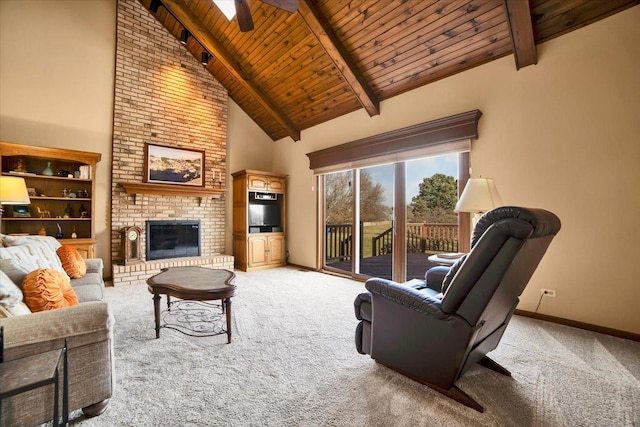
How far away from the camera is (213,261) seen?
530 cm

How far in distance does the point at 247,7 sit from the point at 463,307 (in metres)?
2.85

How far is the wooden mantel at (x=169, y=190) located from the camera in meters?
4.76

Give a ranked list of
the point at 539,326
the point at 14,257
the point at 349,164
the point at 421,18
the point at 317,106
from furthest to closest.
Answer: the point at 317,106
the point at 349,164
the point at 421,18
the point at 539,326
the point at 14,257

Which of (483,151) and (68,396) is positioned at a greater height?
(483,151)

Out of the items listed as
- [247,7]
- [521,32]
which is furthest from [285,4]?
[521,32]

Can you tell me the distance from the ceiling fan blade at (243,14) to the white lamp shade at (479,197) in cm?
258

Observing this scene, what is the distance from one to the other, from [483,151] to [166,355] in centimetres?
384

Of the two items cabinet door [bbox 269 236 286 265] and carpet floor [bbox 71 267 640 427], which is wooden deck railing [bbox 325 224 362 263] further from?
carpet floor [bbox 71 267 640 427]

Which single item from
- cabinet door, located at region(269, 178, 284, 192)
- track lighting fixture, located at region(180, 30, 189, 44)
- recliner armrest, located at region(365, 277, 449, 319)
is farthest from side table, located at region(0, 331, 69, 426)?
track lighting fixture, located at region(180, 30, 189, 44)

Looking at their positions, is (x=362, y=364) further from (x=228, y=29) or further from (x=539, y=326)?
(x=228, y=29)

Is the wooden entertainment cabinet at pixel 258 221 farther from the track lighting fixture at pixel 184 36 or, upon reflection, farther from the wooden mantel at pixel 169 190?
the track lighting fixture at pixel 184 36

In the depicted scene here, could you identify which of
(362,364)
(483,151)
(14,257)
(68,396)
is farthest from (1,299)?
(483,151)

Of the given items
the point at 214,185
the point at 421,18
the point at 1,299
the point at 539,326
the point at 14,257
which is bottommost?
the point at 539,326

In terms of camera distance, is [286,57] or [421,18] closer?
[421,18]
